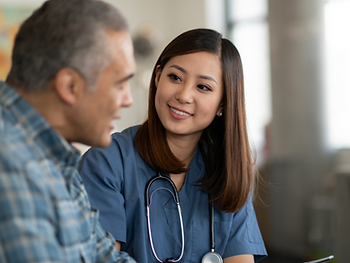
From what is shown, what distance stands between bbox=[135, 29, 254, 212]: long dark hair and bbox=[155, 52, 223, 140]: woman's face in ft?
0.10

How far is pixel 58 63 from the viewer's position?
76 centimetres

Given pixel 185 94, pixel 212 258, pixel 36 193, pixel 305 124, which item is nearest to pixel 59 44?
pixel 36 193

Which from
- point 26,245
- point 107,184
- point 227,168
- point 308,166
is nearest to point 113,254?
point 107,184

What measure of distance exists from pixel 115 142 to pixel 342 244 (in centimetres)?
164

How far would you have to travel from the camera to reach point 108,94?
80 centimetres

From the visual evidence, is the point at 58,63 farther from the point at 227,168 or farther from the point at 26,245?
the point at 227,168

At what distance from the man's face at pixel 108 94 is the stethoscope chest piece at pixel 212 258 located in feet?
2.21

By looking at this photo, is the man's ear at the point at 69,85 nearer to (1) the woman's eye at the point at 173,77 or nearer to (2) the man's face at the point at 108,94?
(2) the man's face at the point at 108,94

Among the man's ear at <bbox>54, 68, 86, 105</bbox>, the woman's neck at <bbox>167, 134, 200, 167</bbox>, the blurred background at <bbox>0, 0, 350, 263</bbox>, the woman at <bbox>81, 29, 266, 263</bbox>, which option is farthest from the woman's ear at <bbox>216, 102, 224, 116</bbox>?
the blurred background at <bbox>0, 0, 350, 263</bbox>

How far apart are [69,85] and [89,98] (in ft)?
0.15

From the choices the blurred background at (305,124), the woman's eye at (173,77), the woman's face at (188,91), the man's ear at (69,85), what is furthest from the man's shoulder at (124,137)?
the blurred background at (305,124)

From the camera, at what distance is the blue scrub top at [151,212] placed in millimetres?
1249

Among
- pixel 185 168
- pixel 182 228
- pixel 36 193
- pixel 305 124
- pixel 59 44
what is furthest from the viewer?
pixel 305 124

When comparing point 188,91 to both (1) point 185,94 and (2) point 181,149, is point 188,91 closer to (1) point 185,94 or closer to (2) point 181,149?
(1) point 185,94
